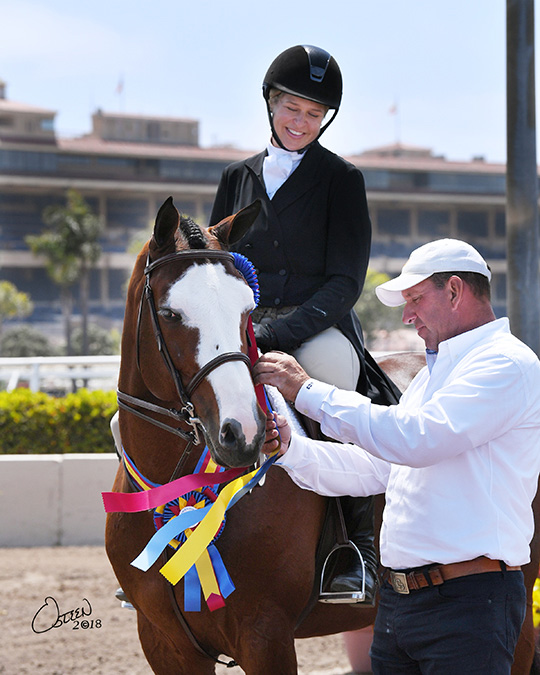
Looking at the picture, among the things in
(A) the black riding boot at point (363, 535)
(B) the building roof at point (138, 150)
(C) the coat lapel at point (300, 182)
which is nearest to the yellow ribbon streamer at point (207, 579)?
(A) the black riding boot at point (363, 535)

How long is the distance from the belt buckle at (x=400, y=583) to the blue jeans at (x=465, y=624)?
2 cm

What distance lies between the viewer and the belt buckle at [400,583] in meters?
2.34

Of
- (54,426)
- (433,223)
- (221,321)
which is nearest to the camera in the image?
(221,321)

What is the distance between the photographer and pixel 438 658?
224 cm

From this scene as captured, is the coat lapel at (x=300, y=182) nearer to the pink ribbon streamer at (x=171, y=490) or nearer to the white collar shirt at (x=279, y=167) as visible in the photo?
the white collar shirt at (x=279, y=167)

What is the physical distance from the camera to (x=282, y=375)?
247 centimetres

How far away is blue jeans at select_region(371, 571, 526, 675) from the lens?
2193mm

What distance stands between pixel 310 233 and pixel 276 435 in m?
1.13

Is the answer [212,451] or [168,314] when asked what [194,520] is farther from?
[168,314]

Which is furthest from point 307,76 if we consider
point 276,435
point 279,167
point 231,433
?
point 231,433

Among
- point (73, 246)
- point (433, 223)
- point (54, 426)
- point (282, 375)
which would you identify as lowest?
point (73, 246)

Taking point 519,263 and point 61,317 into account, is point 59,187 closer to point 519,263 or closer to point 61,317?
point 61,317

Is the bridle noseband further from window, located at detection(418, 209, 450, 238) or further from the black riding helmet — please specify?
window, located at detection(418, 209, 450, 238)

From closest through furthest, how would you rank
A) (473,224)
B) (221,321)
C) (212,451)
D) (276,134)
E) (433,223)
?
(212,451) < (221,321) < (276,134) < (433,223) < (473,224)
